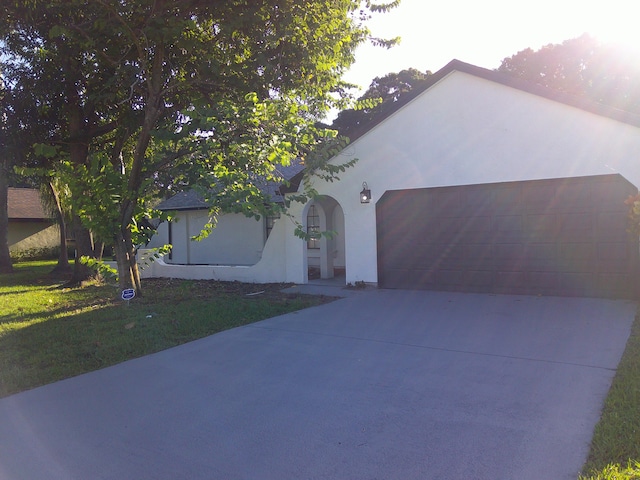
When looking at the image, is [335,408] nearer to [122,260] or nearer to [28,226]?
[122,260]

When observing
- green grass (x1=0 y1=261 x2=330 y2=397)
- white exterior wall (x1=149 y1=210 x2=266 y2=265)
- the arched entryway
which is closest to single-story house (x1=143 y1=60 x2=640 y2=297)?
the arched entryway

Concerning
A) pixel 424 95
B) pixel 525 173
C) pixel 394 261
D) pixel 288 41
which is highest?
pixel 288 41

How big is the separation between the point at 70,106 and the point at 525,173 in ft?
38.4

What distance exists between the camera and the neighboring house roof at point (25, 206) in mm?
29345

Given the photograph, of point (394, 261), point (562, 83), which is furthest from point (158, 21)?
point (562, 83)

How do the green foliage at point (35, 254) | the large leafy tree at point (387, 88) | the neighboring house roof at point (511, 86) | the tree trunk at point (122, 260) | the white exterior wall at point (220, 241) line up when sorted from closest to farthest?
the neighboring house roof at point (511, 86) → the tree trunk at point (122, 260) → the white exterior wall at point (220, 241) → the large leafy tree at point (387, 88) → the green foliage at point (35, 254)

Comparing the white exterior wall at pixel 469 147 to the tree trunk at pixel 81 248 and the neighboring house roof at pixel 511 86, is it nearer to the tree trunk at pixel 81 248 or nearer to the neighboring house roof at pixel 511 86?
the neighboring house roof at pixel 511 86

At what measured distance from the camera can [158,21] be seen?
8570mm

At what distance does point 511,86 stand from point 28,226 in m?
30.2

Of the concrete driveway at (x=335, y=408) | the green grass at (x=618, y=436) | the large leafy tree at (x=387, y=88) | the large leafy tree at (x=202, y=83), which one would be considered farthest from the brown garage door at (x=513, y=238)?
the large leafy tree at (x=387, y=88)

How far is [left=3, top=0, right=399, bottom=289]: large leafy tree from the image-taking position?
8961 mm

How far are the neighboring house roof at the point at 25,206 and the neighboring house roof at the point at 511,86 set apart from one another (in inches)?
940

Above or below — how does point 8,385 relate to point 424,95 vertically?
below

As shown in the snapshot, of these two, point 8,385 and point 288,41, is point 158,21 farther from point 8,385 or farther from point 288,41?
point 8,385
